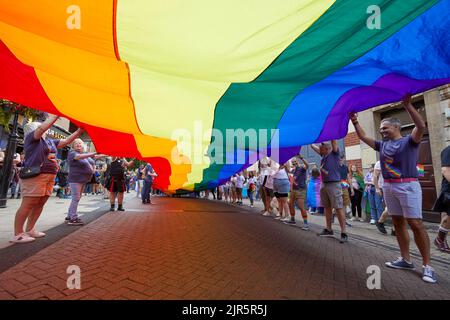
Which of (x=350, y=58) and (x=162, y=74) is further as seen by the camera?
(x=162, y=74)

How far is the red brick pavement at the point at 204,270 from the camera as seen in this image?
2.05 meters

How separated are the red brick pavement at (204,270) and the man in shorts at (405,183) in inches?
12.2

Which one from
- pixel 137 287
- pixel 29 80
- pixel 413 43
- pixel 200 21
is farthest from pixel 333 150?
pixel 29 80

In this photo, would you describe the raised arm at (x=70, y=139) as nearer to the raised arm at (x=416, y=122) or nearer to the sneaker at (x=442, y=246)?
the raised arm at (x=416, y=122)

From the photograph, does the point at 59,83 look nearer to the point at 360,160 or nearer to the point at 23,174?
the point at 23,174

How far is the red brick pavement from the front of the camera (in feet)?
6.73

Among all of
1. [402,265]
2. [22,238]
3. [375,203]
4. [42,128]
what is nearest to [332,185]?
[402,265]

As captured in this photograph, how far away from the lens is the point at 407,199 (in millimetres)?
2672

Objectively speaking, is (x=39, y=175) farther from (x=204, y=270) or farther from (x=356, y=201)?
(x=356, y=201)

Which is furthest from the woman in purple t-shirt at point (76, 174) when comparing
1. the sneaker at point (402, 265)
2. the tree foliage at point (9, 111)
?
the sneaker at point (402, 265)

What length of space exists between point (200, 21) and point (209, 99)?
4.26 ft

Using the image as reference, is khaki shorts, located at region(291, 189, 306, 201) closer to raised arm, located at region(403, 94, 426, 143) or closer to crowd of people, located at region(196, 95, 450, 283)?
crowd of people, located at region(196, 95, 450, 283)
